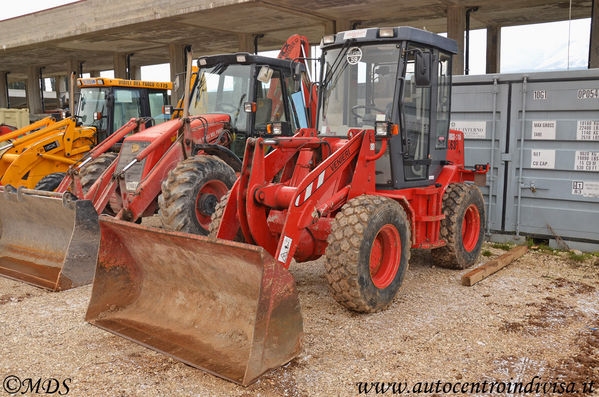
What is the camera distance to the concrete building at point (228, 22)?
14.5 metres

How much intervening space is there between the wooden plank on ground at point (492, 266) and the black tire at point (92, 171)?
5.03m

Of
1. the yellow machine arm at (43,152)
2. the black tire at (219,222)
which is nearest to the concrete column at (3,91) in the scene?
the yellow machine arm at (43,152)

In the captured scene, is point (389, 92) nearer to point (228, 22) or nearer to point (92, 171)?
point (92, 171)

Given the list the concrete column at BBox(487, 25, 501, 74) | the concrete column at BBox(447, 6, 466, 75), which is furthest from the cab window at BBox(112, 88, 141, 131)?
the concrete column at BBox(487, 25, 501, 74)

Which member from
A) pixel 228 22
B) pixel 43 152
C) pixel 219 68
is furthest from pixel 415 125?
pixel 228 22

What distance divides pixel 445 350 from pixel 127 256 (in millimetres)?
2662

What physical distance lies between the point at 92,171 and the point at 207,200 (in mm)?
2146

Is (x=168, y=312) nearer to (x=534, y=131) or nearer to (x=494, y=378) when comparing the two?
(x=494, y=378)

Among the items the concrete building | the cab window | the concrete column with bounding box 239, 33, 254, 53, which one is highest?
the concrete building

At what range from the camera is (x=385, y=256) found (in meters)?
4.88

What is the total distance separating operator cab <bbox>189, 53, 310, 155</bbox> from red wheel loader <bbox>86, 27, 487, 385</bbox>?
200 centimetres

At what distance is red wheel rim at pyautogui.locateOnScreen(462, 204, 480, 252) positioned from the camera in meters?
6.40

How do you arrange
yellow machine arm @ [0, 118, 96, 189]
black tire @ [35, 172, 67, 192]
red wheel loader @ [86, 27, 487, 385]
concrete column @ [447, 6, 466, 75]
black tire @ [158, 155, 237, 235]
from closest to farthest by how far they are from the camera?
red wheel loader @ [86, 27, 487, 385]
black tire @ [158, 155, 237, 235]
black tire @ [35, 172, 67, 192]
yellow machine arm @ [0, 118, 96, 189]
concrete column @ [447, 6, 466, 75]

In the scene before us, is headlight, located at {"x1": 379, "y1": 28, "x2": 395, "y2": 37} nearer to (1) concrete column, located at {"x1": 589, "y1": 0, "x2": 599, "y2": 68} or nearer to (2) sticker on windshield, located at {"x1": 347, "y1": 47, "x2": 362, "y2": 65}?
(2) sticker on windshield, located at {"x1": 347, "y1": 47, "x2": 362, "y2": 65}
